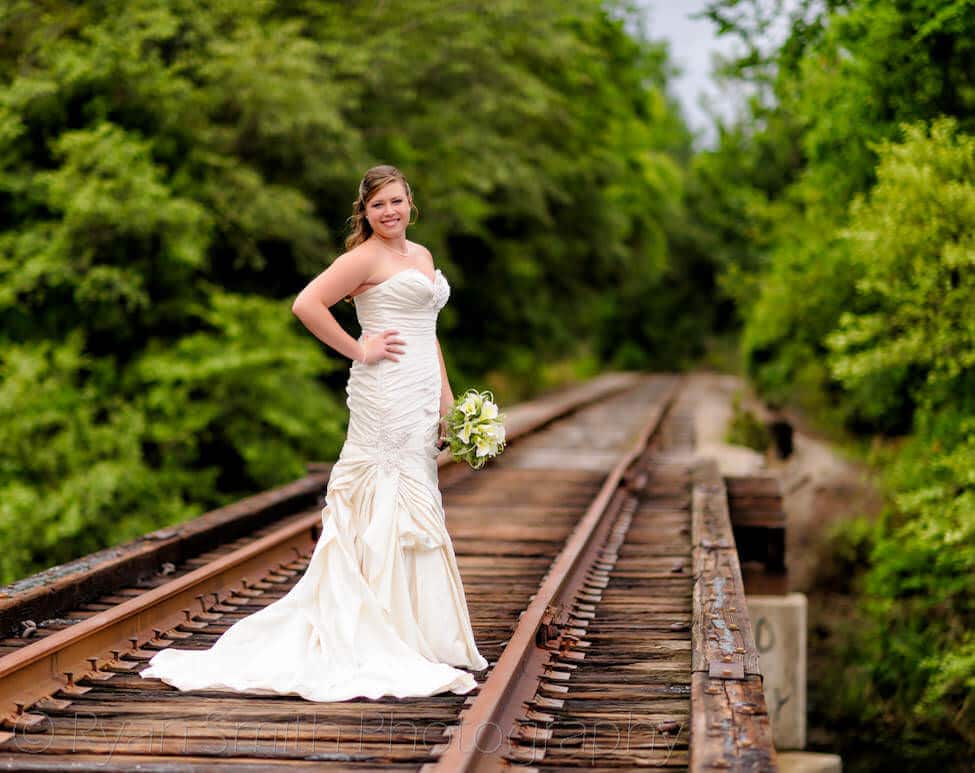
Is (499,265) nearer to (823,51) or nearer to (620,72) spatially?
(620,72)

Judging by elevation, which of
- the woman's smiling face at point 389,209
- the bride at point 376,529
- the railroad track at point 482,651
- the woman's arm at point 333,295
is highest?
the woman's smiling face at point 389,209

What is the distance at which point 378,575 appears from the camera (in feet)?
16.0

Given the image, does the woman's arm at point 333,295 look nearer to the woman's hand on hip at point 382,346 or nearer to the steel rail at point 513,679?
the woman's hand on hip at point 382,346

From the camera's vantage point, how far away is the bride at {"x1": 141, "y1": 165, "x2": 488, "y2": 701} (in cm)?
473

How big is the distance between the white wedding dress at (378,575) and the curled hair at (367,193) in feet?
0.85

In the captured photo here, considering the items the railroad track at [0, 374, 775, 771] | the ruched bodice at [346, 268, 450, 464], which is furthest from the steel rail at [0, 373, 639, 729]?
the ruched bodice at [346, 268, 450, 464]

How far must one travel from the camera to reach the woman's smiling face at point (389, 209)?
15.8 feet

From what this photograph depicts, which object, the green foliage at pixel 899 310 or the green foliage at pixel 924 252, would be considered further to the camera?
the green foliage at pixel 899 310

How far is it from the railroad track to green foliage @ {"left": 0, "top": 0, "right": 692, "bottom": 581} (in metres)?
4.43

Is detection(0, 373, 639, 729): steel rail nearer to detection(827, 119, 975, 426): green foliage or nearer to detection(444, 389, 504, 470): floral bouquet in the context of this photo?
detection(444, 389, 504, 470): floral bouquet

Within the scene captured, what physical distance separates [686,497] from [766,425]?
25.9 ft

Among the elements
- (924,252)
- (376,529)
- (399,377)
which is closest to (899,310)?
(924,252)

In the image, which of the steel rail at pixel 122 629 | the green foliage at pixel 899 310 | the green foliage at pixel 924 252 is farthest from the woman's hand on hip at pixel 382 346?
the green foliage at pixel 924 252

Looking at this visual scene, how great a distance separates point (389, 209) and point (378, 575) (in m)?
1.54
